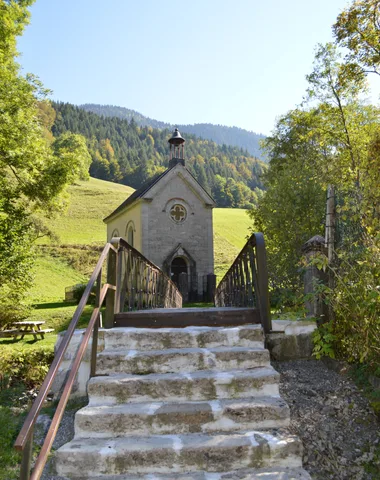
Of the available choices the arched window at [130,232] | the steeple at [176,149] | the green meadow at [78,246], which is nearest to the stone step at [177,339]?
the green meadow at [78,246]

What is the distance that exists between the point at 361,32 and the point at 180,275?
15.2m

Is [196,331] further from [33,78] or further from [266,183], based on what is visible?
[266,183]

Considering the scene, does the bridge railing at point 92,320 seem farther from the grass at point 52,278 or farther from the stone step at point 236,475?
the grass at point 52,278

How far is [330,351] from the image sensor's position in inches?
167

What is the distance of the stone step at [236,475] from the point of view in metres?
2.82

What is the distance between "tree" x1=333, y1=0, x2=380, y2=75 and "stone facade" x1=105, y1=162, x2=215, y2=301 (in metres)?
14.4

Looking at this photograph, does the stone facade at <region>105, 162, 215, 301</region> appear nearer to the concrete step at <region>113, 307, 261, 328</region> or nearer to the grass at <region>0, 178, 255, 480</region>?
the grass at <region>0, 178, 255, 480</region>

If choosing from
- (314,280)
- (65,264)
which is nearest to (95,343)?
(314,280)

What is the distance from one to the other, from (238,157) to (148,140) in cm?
3086

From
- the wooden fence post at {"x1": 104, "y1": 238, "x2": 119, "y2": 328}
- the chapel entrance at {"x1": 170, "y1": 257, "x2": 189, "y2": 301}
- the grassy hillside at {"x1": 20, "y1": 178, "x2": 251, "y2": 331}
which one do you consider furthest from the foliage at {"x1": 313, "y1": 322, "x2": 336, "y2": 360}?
the chapel entrance at {"x1": 170, "y1": 257, "x2": 189, "y2": 301}

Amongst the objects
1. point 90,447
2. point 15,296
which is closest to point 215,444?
point 90,447

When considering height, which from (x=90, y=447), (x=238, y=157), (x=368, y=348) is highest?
(x=238, y=157)

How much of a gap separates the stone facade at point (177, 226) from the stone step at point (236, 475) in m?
19.0

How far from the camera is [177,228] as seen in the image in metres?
23.5
